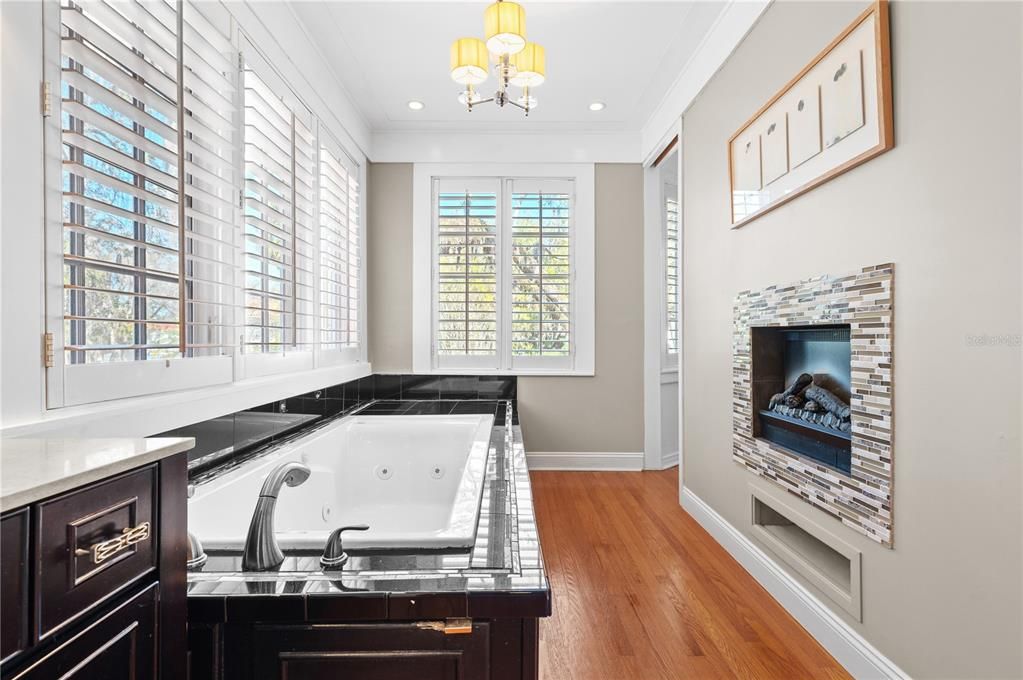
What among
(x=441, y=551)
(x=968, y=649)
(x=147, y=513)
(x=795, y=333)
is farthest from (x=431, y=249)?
(x=968, y=649)

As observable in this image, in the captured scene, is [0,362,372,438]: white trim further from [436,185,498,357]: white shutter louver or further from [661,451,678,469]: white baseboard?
[661,451,678,469]: white baseboard

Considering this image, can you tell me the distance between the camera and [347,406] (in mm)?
3371

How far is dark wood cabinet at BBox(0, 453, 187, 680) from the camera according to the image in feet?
2.05

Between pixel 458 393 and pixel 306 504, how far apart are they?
181 centimetres

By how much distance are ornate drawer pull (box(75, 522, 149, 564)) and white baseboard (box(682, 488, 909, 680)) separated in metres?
1.89

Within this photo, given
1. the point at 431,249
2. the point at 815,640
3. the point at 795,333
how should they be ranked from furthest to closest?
the point at 431,249 → the point at 795,333 → the point at 815,640

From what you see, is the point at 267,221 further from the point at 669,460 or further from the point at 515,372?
the point at 669,460

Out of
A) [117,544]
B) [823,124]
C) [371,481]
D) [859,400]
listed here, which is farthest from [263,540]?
[823,124]

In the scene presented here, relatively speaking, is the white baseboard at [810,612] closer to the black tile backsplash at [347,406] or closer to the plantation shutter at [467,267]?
the black tile backsplash at [347,406]

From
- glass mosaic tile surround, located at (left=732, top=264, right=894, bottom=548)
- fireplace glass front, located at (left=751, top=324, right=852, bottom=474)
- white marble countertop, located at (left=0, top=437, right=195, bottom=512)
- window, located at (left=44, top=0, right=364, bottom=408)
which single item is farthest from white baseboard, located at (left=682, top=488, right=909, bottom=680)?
window, located at (left=44, top=0, right=364, bottom=408)

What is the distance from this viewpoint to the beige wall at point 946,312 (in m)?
1.12

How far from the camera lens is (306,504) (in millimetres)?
2180

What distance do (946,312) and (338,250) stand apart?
2936 mm

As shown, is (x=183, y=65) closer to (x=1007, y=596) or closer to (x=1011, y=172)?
(x=1011, y=172)
